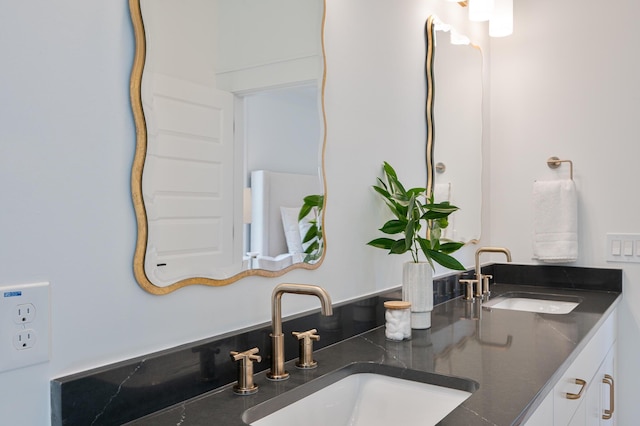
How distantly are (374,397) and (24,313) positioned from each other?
79 cm

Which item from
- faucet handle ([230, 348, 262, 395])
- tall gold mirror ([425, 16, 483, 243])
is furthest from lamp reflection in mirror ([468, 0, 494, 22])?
faucet handle ([230, 348, 262, 395])

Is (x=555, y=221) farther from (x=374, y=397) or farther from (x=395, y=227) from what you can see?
(x=374, y=397)

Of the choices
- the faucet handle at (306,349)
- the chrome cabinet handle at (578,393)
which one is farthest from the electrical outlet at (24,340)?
the chrome cabinet handle at (578,393)

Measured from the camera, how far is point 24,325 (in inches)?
30.8

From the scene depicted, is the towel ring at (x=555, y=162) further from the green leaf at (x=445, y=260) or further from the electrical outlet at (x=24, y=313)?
the electrical outlet at (x=24, y=313)

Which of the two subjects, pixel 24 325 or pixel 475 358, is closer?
pixel 24 325

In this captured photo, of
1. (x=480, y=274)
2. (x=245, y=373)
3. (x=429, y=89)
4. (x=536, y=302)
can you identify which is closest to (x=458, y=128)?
(x=429, y=89)

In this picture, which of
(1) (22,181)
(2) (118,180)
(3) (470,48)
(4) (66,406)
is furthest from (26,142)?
(3) (470,48)

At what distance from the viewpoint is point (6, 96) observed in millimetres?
769

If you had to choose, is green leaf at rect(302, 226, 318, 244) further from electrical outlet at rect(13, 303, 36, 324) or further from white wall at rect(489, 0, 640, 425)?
white wall at rect(489, 0, 640, 425)

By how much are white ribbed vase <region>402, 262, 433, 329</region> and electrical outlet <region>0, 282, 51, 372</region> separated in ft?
3.45

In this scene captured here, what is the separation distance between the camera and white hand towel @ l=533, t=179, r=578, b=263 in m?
2.50

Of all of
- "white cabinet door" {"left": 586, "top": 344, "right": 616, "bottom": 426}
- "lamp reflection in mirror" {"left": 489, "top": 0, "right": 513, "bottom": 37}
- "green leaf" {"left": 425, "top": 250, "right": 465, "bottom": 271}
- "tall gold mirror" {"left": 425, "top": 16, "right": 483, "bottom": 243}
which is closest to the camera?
"green leaf" {"left": 425, "top": 250, "right": 465, "bottom": 271}

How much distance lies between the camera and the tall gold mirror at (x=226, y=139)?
3.21 ft
